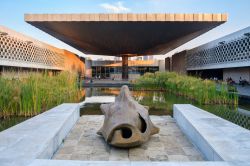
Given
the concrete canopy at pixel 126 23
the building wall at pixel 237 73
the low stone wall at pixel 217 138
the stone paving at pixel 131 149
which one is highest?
the concrete canopy at pixel 126 23

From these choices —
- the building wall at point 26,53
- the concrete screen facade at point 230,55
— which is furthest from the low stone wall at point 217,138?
the building wall at point 26,53

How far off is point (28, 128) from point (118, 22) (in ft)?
45.1

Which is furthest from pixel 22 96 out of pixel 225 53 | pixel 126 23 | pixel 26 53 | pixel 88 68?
pixel 88 68

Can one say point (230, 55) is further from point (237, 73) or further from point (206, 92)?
point (206, 92)

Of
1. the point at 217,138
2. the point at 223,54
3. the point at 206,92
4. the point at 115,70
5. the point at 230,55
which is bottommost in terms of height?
the point at 217,138

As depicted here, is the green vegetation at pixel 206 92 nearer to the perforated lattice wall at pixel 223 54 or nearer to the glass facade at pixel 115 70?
the perforated lattice wall at pixel 223 54

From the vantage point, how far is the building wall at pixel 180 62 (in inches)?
1328

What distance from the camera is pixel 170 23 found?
16.7 m

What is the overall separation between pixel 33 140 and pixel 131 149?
1.38 metres

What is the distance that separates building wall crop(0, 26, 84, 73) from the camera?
17.8 meters

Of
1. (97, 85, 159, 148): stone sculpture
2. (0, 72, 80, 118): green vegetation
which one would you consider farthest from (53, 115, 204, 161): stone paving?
(0, 72, 80, 118): green vegetation

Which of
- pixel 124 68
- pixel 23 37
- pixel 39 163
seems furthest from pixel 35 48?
pixel 39 163

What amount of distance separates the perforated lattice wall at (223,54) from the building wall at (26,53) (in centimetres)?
1660

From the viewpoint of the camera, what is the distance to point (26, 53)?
21938mm
